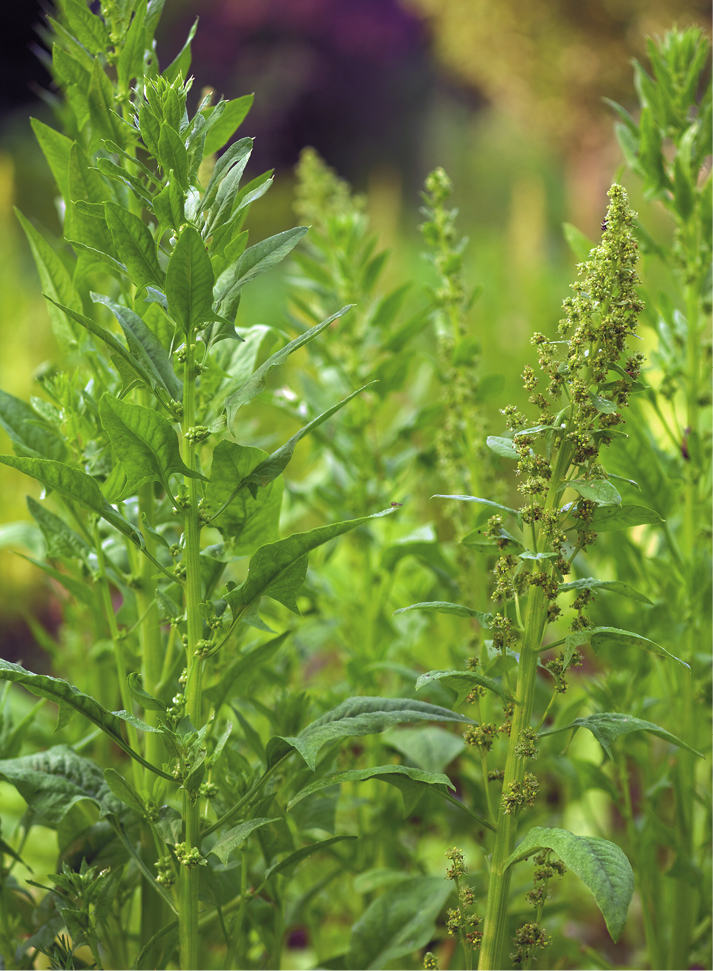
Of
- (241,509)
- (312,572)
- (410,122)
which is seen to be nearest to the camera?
(241,509)

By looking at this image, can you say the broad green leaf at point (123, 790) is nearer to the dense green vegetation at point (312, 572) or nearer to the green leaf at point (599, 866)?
the dense green vegetation at point (312, 572)

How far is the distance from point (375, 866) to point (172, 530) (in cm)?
37

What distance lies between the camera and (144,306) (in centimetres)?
50

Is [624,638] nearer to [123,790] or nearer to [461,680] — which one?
[461,680]

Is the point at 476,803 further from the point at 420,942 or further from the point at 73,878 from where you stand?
the point at 73,878

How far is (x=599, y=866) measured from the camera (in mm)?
358

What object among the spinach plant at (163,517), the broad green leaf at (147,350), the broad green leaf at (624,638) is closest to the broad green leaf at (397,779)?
the spinach plant at (163,517)

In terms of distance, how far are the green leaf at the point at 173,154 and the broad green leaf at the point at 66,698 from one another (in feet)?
0.86

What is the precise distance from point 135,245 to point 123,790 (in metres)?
0.30

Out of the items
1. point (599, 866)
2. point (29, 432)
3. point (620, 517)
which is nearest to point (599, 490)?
point (620, 517)

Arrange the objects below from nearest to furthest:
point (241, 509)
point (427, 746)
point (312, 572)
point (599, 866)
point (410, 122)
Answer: point (599, 866) < point (241, 509) < point (427, 746) < point (312, 572) < point (410, 122)

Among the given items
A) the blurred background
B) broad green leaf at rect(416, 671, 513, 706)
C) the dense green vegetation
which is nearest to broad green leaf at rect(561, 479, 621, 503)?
the dense green vegetation

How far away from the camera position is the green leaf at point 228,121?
0.48 metres

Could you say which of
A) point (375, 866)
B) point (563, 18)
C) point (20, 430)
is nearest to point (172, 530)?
point (20, 430)
